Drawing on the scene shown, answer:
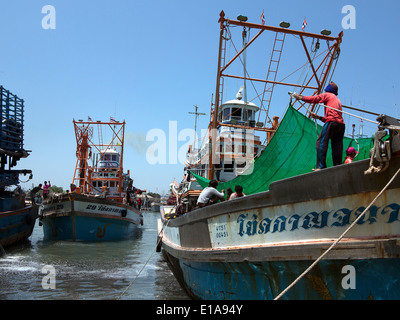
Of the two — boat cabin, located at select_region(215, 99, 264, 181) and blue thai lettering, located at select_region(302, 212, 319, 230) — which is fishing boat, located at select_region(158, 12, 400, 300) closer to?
blue thai lettering, located at select_region(302, 212, 319, 230)

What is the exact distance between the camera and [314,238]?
4039mm

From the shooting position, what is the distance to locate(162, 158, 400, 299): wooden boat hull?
356 cm

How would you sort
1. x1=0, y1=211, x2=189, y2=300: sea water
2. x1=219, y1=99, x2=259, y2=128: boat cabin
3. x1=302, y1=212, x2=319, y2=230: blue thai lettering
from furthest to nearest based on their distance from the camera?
1. x1=219, y1=99, x2=259, y2=128: boat cabin
2. x1=0, y1=211, x2=189, y2=300: sea water
3. x1=302, y1=212, x2=319, y2=230: blue thai lettering

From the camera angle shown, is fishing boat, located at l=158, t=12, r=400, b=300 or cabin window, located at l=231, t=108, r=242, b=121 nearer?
fishing boat, located at l=158, t=12, r=400, b=300

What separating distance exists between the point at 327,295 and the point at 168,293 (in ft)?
18.2

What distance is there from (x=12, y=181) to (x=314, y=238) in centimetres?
1803

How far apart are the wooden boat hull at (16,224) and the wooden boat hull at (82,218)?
1.17 metres

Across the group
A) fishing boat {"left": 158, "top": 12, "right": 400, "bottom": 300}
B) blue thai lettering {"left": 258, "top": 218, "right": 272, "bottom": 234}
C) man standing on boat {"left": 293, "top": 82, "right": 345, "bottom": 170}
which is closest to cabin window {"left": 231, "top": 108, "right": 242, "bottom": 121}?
fishing boat {"left": 158, "top": 12, "right": 400, "bottom": 300}

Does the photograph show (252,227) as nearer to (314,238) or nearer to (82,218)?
(314,238)

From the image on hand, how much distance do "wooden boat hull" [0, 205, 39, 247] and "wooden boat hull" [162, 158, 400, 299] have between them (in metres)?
13.2

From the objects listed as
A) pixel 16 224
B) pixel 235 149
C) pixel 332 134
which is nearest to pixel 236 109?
pixel 235 149

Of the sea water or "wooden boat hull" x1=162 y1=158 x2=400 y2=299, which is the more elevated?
"wooden boat hull" x1=162 y1=158 x2=400 y2=299

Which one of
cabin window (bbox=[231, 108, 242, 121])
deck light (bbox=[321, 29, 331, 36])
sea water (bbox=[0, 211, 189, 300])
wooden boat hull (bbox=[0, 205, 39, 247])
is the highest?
deck light (bbox=[321, 29, 331, 36])

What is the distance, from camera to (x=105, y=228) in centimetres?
1950
